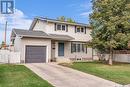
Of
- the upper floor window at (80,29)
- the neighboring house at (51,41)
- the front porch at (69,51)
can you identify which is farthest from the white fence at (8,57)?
the upper floor window at (80,29)

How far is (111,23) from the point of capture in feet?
80.3

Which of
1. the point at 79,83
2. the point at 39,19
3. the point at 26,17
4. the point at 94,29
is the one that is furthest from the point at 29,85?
the point at 26,17

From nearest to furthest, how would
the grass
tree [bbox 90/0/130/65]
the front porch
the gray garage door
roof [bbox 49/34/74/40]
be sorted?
the grass → tree [bbox 90/0/130/65] → the gray garage door → roof [bbox 49/34/74/40] → the front porch

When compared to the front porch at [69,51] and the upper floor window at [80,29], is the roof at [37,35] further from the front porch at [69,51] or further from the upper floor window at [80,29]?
the upper floor window at [80,29]

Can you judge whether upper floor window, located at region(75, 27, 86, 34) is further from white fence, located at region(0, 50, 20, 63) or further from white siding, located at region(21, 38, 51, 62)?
white fence, located at region(0, 50, 20, 63)

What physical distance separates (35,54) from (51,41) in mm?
3753

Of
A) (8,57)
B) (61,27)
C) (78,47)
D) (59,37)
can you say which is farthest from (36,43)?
(78,47)

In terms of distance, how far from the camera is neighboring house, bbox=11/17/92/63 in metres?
25.0

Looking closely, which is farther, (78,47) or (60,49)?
(78,47)

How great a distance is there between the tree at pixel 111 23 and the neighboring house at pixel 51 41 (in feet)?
15.6

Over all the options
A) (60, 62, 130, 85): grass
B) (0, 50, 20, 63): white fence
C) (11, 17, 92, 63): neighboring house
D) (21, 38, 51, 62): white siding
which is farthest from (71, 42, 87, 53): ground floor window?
(60, 62, 130, 85): grass

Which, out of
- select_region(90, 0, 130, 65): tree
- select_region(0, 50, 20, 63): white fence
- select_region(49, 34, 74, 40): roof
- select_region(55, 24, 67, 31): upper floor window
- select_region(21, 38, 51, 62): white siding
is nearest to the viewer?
select_region(0, 50, 20, 63): white fence

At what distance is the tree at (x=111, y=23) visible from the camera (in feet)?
79.9

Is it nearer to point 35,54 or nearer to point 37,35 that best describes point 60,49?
point 35,54
